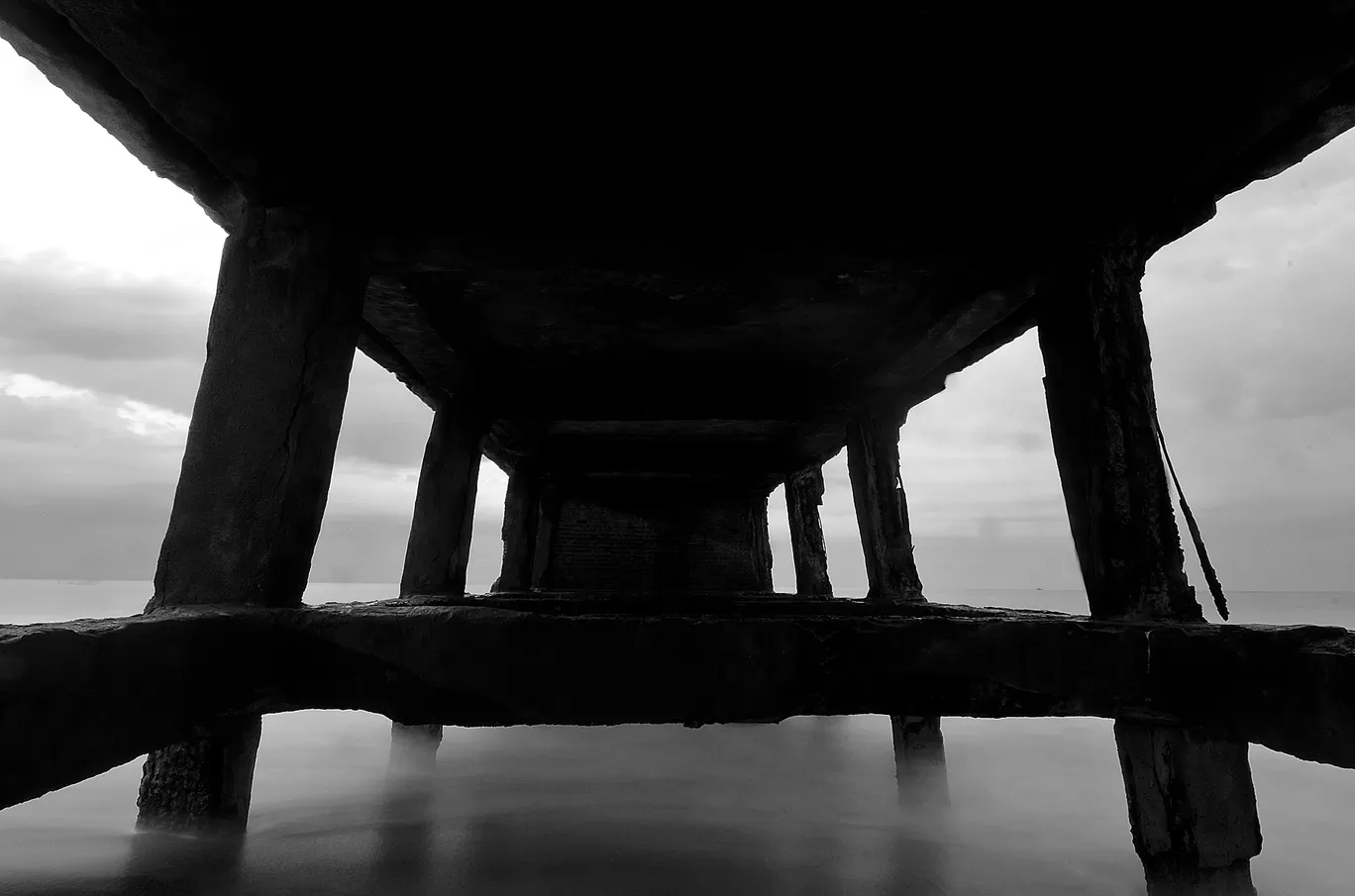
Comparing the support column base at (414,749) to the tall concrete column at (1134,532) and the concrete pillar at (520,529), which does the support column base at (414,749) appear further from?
the tall concrete column at (1134,532)

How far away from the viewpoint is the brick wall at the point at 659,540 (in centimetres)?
1012

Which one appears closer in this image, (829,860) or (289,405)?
(289,405)

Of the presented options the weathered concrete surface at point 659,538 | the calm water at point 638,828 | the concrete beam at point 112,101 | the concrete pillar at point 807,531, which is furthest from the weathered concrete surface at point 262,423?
the weathered concrete surface at point 659,538

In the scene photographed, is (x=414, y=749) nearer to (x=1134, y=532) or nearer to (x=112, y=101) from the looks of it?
(x=112, y=101)

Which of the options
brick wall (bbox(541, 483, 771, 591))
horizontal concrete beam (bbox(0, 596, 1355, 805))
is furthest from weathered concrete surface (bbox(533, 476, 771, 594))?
horizontal concrete beam (bbox(0, 596, 1355, 805))

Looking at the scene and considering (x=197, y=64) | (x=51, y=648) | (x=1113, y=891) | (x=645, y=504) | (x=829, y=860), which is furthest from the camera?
(x=645, y=504)

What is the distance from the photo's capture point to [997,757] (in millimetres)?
6215

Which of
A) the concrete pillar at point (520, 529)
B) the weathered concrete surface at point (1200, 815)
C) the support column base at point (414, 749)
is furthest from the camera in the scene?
the concrete pillar at point (520, 529)

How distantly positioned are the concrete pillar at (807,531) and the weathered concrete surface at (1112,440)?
18.7 feet

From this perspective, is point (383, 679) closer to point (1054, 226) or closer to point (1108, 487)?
point (1108, 487)

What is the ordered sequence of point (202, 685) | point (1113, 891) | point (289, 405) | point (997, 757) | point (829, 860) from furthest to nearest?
point (997, 757)
point (829, 860)
point (1113, 891)
point (289, 405)
point (202, 685)

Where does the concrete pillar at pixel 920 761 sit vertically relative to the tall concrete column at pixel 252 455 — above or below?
below

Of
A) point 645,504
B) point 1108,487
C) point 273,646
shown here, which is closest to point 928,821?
point 1108,487

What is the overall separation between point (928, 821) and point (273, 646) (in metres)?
3.69
